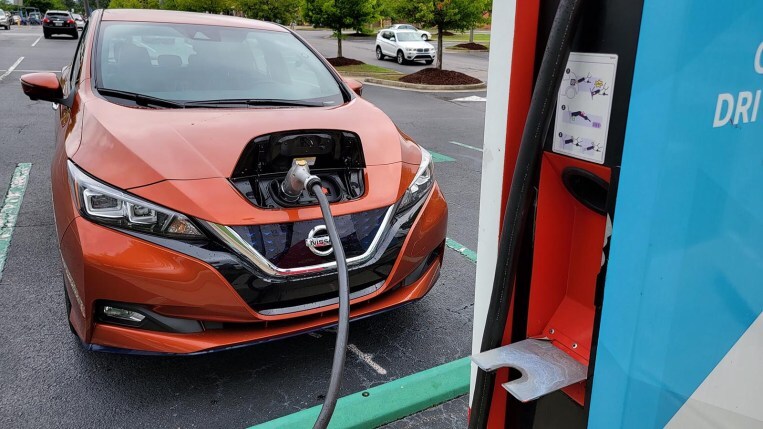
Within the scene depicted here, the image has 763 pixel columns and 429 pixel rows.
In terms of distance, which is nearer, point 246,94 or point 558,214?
point 558,214

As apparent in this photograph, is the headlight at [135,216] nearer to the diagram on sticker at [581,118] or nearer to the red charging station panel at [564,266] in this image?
the red charging station panel at [564,266]

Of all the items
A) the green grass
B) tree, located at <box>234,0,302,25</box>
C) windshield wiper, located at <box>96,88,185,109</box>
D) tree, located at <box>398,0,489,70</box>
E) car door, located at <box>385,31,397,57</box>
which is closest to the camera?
windshield wiper, located at <box>96,88,185,109</box>

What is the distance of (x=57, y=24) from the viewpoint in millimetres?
32625

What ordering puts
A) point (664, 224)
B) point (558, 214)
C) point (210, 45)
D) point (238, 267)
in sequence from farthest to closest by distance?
point (210, 45) < point (238, 267) < point (558, 214) < point (664, 224)

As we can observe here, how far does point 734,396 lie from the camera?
1.17 meters

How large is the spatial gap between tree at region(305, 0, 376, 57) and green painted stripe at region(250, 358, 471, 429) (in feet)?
59.4

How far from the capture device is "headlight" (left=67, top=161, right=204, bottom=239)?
2.33m

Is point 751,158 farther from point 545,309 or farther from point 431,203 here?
point 431,203

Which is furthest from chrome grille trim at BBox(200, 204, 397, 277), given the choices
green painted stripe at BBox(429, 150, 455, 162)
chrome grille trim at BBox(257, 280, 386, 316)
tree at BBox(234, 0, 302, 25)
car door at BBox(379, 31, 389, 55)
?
car door at BBox(379, 31, 389, 55)

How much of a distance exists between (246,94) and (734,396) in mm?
2941

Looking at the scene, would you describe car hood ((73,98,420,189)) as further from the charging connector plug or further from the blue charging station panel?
the blue charging station panel

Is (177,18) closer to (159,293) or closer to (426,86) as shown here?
(159,293)

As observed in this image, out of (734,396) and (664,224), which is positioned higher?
(664,224)

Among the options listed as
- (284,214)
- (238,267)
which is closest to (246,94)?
(284,214)
